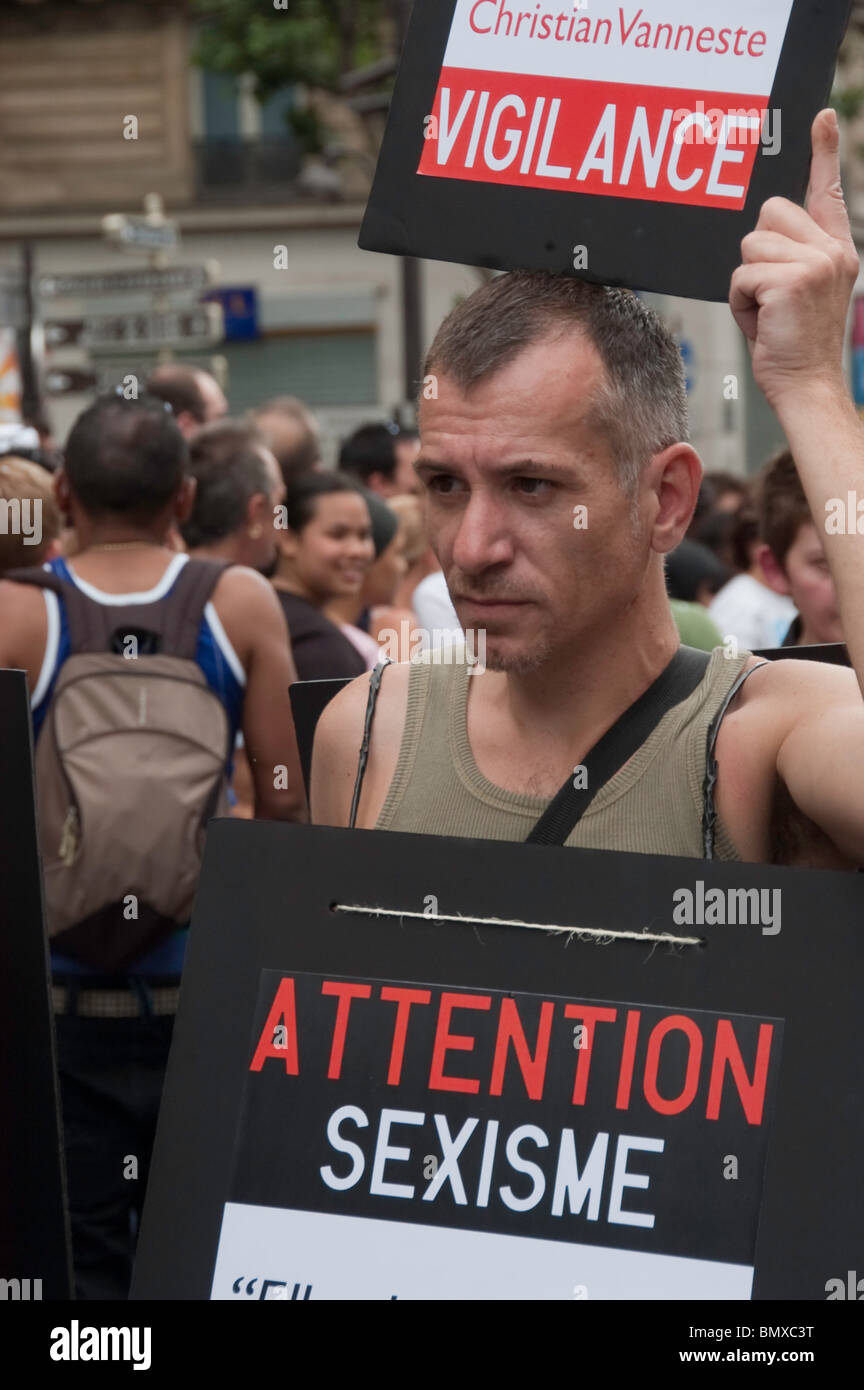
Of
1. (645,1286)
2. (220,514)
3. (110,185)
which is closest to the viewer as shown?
(645,1286)

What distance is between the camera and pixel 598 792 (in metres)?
2.08

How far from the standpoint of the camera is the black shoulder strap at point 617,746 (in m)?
2.07

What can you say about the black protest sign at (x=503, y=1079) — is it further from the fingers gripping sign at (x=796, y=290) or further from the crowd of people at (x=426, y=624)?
the fingers gripping sign at (x=796, y=290)

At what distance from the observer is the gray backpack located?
12.2 feet

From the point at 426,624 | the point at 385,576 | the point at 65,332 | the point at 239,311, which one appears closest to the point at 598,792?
the point at 426,624

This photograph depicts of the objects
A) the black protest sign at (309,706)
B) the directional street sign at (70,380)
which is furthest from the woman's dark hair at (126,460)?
the directional street sign at (70,380)

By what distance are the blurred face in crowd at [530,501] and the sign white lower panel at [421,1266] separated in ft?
2.11

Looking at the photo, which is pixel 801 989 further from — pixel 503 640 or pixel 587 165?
pixel 587 165

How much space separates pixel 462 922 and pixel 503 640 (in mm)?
361

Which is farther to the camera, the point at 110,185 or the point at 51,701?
the point at 110,185

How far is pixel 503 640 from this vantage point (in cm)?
207

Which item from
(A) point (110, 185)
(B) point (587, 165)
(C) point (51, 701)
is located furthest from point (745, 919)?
(A) point (110, 185)

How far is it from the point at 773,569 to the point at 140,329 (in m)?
5.55

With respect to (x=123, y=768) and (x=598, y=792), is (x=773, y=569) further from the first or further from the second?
(x=598, y=792)
